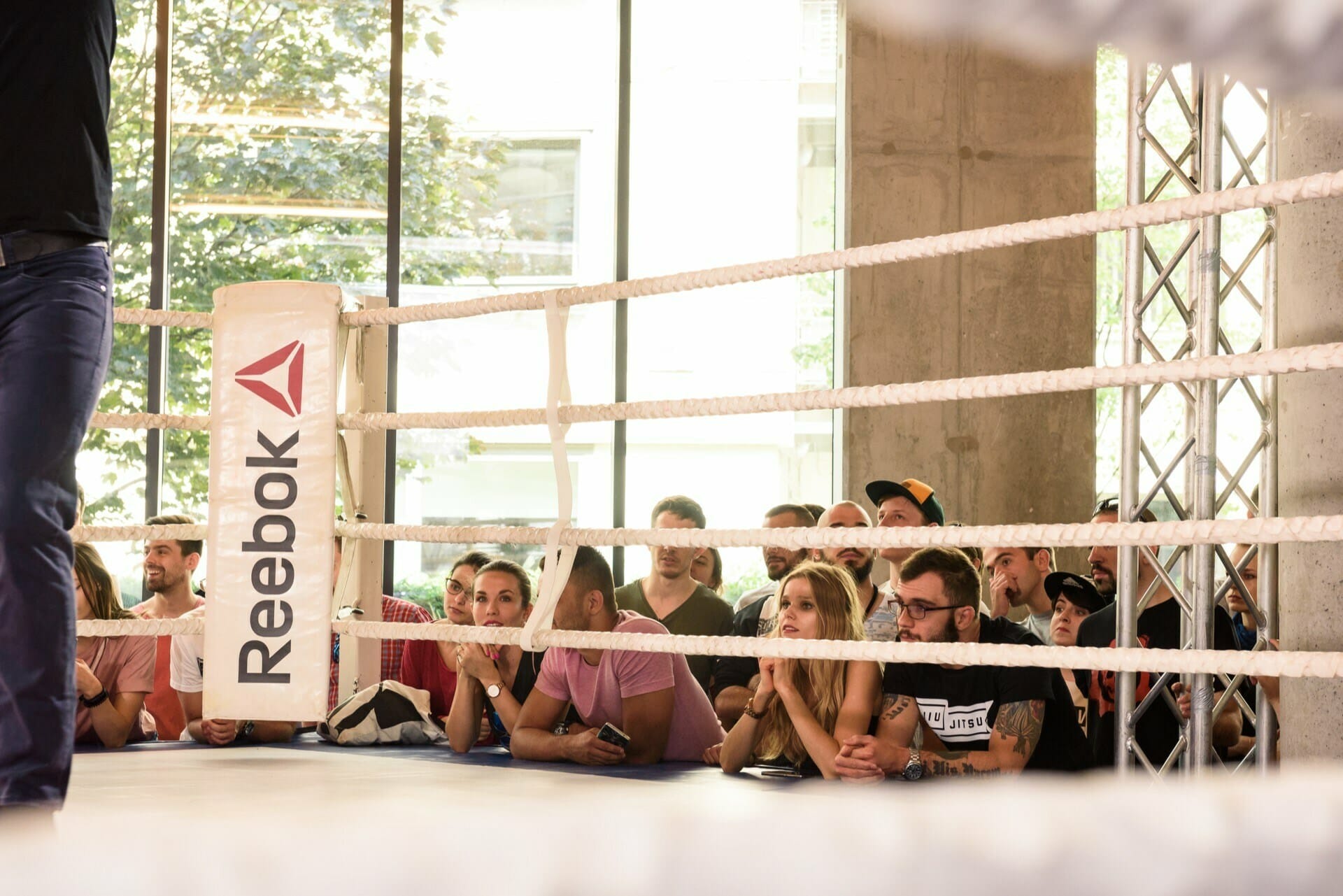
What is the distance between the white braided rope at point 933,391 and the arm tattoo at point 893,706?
0.71 m

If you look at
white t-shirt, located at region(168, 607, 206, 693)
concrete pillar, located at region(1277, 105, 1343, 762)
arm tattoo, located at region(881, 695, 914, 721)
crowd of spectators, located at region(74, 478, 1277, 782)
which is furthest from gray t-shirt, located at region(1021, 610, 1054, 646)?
white t-shirt, located at region(168, 607, 206, 693)

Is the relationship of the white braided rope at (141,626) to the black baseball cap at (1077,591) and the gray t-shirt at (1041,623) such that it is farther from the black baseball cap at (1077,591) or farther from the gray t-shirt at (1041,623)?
the gray t-shirt at (1041,623)

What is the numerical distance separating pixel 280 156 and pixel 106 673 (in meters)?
4.17

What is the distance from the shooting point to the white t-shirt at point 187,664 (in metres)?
3.08

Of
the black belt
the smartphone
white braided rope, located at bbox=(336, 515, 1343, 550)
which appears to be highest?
the black belt

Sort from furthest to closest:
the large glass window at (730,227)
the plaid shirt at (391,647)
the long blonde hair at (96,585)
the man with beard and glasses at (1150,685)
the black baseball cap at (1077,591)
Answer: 1. the large glass window at (730,227)
2. the black baseball cap at (1077,591)
3. the plaid shirt at (391,647)
4. the long blonde hair at (96,585)
5. the man with beard and glasses at (1150,685)

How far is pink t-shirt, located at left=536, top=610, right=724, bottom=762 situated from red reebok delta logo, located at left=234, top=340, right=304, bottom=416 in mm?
743

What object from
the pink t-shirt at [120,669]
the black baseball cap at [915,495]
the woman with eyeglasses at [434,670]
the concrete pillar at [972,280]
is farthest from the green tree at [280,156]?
the pink t-shirt at [120,669]

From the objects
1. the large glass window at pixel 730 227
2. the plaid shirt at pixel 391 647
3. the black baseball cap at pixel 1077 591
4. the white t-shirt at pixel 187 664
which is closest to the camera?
the white t-shirt at pixel 187 664

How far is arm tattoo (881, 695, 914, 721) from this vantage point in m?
2.66

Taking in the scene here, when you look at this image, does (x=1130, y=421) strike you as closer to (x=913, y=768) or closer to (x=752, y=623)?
(x=913, y=768)

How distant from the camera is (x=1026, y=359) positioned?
21.2 feet

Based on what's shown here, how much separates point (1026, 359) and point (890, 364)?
642 mm

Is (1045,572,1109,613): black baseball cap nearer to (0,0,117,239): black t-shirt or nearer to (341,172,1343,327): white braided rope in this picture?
(341,172,1343,327): white braided rope
